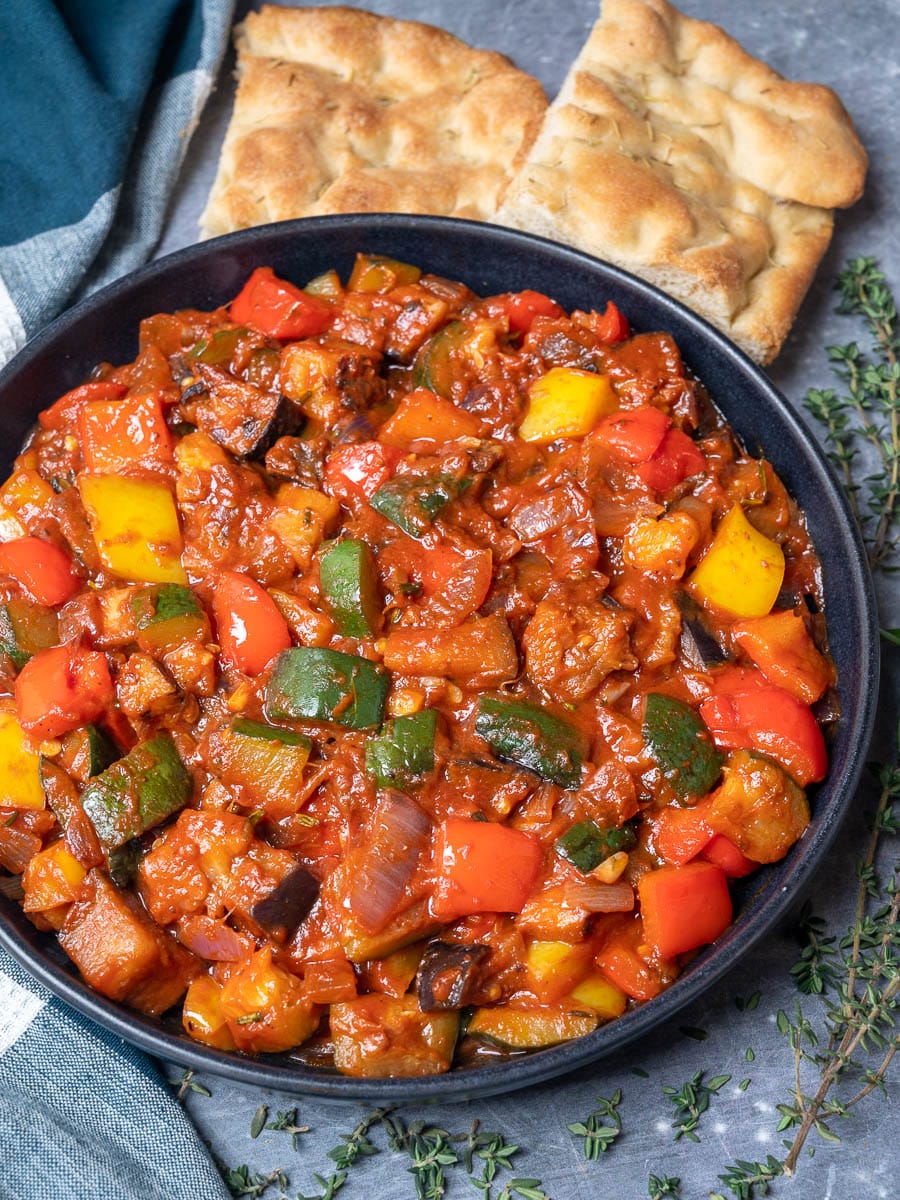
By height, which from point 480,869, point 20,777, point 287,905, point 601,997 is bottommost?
point 601,997

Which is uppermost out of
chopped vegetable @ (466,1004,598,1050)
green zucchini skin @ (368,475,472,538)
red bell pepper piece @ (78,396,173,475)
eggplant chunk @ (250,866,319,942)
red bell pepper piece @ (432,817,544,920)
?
red bell pepper piece @ (78,396,173,475)

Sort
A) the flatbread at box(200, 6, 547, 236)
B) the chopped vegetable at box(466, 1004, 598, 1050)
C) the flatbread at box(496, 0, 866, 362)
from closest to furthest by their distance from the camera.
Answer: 1. the chopped vegetable at box(466, 1004, 598, 1050)
2. the flatbread at box(496, 0, 866, 362)
3. the flatbread at box(200, 6, 547, 236)

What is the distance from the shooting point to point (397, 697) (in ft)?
13.1

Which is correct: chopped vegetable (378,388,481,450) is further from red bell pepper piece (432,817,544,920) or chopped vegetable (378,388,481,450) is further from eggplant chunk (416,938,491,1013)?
eggplant chunk (416,938,491,1013)

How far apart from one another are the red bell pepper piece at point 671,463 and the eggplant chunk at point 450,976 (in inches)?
70.8

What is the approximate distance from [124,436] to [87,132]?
7.09 feet

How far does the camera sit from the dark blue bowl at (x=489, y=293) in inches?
145

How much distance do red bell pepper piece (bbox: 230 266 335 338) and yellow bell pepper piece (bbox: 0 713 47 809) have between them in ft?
6.18

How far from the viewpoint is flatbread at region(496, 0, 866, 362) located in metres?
5.20

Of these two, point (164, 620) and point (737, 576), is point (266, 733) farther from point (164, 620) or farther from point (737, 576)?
point (737, 576)

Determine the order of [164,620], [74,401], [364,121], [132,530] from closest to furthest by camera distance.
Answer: [164,620] → [132,530] → [74,401] → [364,121]

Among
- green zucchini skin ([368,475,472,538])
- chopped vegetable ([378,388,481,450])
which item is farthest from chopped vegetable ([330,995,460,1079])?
chopped vegetable ([378,388,481,450])

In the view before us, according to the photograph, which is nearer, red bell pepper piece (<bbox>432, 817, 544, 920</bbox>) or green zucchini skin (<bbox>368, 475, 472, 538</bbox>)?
red bell pepper piece (<bbox>432, 817, 544, 920</bbox>)

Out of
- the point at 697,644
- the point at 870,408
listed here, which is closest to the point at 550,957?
the point at 697,644
